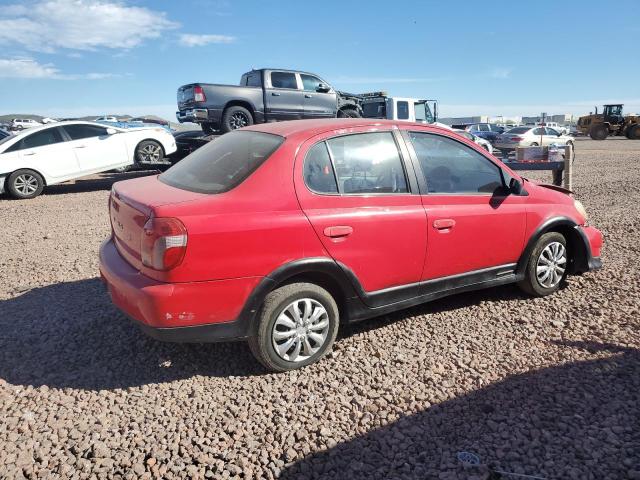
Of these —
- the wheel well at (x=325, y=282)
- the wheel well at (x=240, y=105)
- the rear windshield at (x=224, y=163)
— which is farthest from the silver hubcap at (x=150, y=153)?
the wheel well at (x=325, y=282)

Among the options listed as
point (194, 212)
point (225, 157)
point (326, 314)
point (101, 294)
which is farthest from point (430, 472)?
point (101, 294)

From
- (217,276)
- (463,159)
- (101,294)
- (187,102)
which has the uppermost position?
(187,102)

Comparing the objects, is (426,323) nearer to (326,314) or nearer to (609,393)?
(326,314)

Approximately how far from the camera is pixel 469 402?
2971mm

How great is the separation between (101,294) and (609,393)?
418 cm

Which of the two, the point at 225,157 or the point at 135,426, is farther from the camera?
the point at 225,157

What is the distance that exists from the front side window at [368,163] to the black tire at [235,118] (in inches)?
359

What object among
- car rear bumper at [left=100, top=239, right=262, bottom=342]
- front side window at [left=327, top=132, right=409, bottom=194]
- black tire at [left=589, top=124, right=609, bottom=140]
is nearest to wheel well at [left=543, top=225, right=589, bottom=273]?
front side window at [left=327, top=132, right=409, bottom=194]

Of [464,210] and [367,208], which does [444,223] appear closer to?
[464,210]

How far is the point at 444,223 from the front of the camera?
3693 millimetres

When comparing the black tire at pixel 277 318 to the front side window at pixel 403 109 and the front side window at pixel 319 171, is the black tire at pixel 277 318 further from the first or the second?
the front side window at pixel 403 109

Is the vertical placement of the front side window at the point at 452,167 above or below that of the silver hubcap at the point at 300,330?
above

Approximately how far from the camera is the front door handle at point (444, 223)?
144 inches

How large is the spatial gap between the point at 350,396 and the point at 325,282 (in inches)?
29.8
